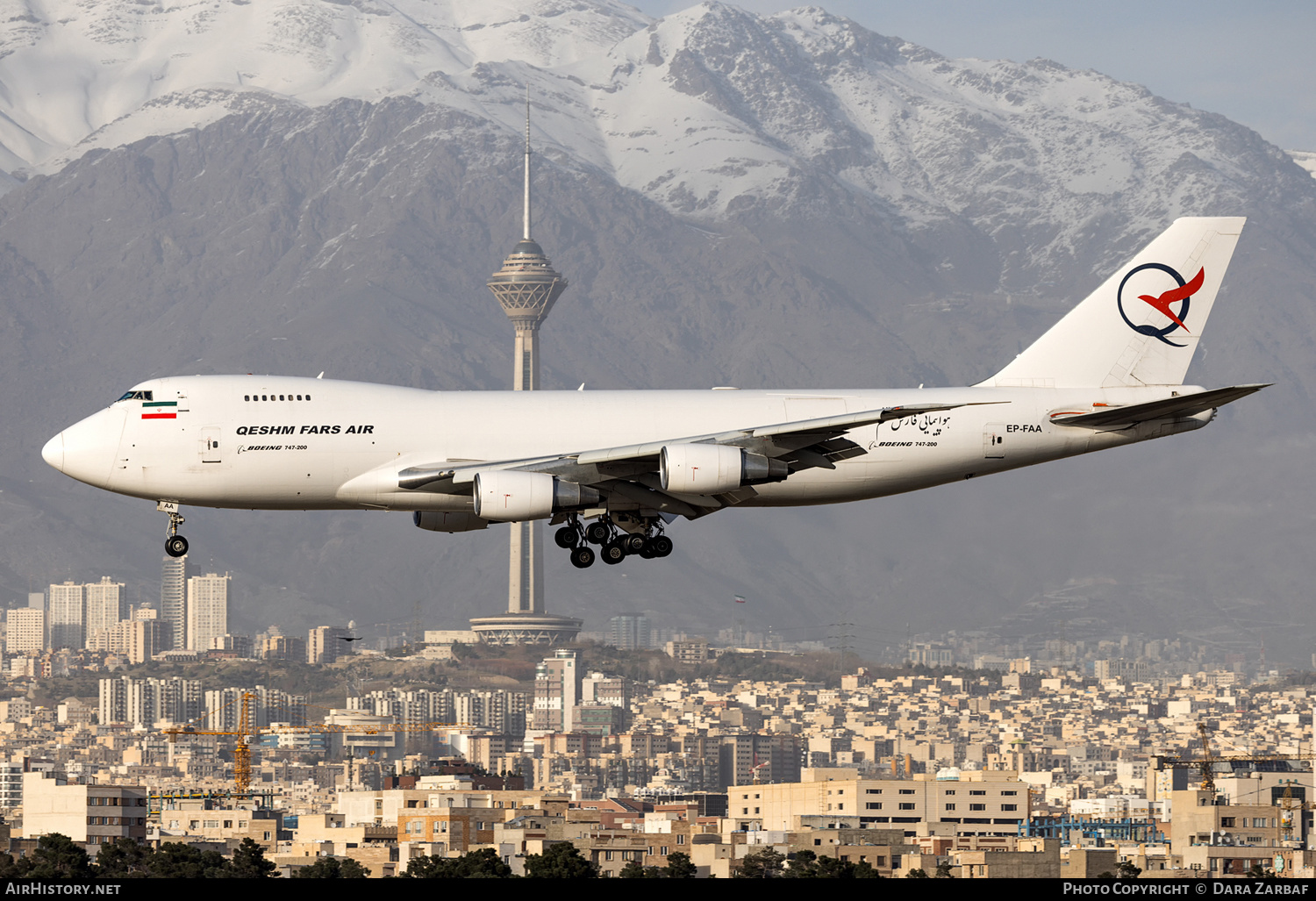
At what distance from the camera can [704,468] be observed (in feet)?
181

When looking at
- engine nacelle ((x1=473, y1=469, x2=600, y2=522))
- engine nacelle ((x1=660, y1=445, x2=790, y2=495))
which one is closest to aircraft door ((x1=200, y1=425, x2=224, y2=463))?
engine nacelle ((x1=473, y1=469, x2=600, y2=522))

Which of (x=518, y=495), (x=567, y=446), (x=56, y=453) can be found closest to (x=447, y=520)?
(x=567, y=446)

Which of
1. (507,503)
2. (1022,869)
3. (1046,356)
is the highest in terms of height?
(1046,356)

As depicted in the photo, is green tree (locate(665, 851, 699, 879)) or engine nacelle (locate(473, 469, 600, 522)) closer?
engine nacelle (locate(473, 469, 600, 522))

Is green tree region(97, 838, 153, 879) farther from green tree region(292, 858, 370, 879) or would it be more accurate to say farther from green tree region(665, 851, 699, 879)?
green tree region(665, 851, 699, 879)

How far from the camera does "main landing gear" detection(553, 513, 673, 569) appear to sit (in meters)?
58.2

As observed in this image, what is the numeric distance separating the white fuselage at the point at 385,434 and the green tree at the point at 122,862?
42206mm

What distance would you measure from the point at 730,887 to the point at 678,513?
70.5 feet

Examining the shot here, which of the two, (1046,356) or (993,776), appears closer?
(1046,356)

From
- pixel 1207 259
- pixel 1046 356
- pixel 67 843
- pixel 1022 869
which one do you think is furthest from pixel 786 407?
pixel 1022 869

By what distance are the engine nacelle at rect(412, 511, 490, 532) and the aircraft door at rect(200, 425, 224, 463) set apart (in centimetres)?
549

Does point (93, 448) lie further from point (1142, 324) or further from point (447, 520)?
point (1142, 324)

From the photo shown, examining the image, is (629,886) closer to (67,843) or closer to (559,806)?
(67,843)

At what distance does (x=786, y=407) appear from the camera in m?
59.0
